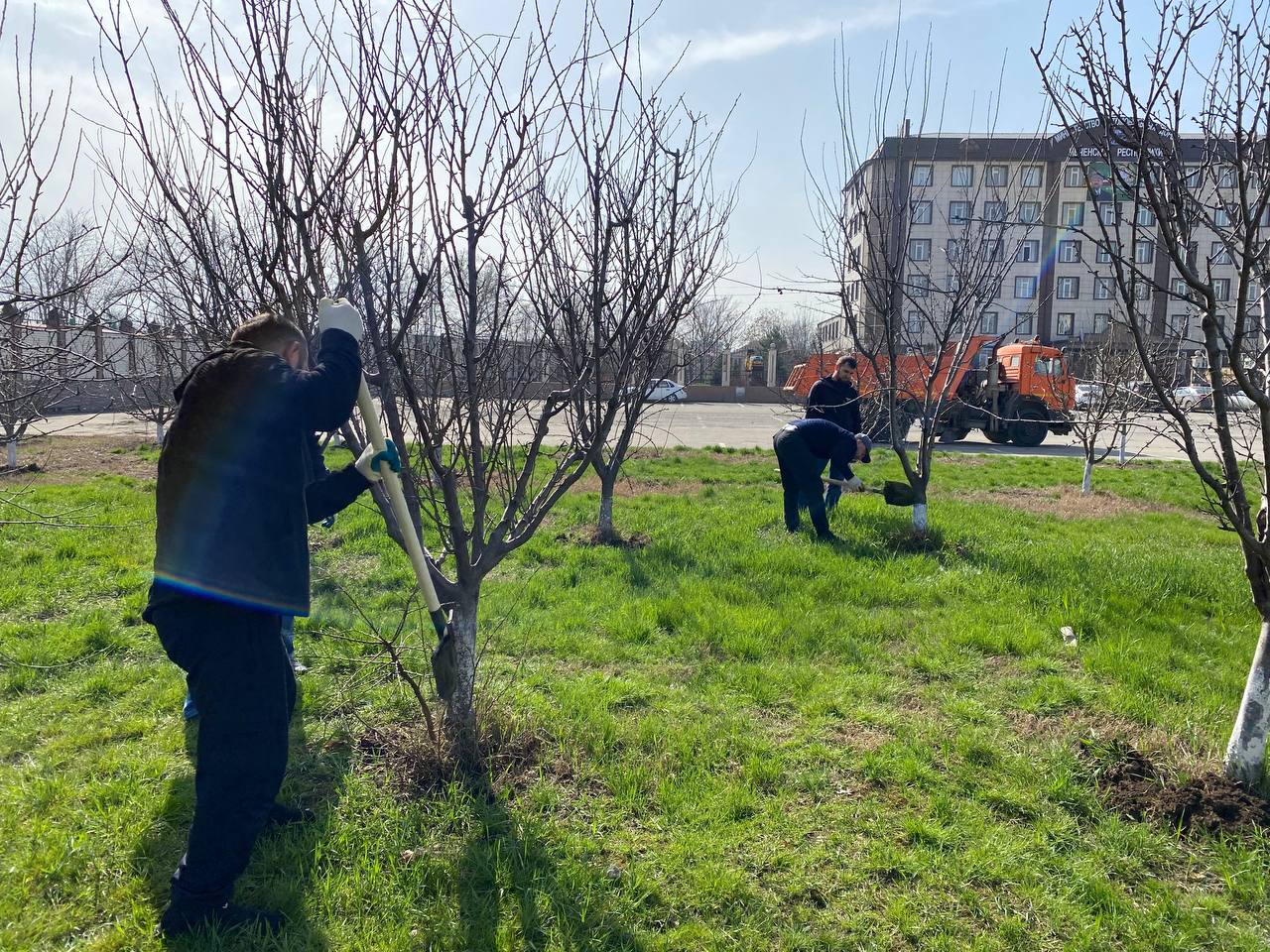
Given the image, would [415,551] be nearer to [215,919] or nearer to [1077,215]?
[215,919]

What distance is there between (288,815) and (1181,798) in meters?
2.96

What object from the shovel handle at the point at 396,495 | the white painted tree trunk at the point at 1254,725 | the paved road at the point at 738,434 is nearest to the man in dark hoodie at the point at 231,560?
the shovel handle at the point at 396,495

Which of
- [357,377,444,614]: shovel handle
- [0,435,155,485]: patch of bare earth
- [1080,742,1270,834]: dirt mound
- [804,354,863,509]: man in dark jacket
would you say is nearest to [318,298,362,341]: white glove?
[357,377,444,614]: shovel handle

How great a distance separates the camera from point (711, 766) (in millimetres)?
2900

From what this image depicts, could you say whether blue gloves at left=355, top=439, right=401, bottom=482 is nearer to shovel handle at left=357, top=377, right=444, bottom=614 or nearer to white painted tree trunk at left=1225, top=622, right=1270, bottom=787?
shovel handle at left=357, top=377, right=444, bottom=614

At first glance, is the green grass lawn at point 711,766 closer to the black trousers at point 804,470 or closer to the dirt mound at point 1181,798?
the dirt mound at point 1181,798

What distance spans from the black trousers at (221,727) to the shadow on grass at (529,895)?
25.6 inches

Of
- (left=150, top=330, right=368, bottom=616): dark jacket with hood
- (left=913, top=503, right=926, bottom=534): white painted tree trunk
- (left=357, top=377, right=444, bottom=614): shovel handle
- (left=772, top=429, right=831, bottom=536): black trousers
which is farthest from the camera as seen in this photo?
(left=772, top=429, right=831, bottom=536): black trousers

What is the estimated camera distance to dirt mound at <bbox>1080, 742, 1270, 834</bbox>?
8.13 ft

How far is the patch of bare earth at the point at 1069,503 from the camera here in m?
8.13

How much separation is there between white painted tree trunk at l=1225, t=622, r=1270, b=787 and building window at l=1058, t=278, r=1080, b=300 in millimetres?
48957

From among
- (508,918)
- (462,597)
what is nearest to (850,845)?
(508,918)

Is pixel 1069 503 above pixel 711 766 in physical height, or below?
above

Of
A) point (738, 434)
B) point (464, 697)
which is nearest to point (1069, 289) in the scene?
point (738, 434)
